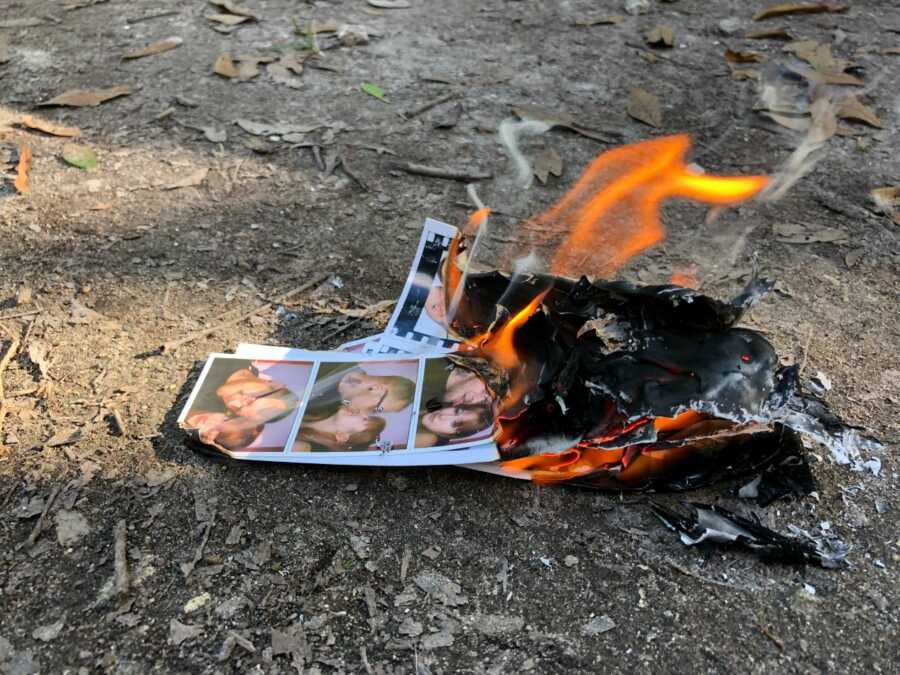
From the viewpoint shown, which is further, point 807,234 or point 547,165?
point 547,165

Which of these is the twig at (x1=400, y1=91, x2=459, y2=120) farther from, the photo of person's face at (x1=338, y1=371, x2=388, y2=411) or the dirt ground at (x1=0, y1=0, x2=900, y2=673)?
the photo of person's face at (x1=338, y1=371, x2=388, y2=411)

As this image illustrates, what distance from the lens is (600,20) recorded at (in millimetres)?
5152

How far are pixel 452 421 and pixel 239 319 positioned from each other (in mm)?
996

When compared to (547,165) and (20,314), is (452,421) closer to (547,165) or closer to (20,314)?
(20,314)

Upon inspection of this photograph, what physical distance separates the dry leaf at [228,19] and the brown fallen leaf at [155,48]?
336 millimetres

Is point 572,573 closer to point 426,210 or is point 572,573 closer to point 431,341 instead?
point 431,341

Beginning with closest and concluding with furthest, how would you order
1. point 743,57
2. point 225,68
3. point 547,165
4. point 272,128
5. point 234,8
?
point 547,165 → point 272,128 → point 225,68 → point 743,57 → point 234,8

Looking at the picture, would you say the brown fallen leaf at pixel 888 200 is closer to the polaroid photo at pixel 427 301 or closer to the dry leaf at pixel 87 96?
the polaroid photo at pixel 427 301

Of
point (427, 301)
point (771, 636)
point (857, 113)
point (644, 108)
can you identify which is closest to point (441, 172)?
point (427, 301)

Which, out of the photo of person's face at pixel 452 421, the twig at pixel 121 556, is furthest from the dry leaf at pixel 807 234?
the twig at pixel 121 556

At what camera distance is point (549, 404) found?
2.33 metres

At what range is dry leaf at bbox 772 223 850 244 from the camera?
135 inches

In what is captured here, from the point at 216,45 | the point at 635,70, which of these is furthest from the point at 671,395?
the point at 216,45

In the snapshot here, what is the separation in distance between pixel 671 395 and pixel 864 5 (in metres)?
4.79
